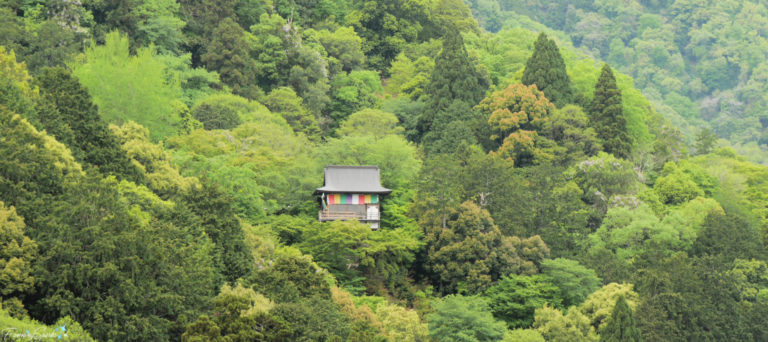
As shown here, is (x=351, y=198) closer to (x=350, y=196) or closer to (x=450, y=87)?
(x=350, y=196)

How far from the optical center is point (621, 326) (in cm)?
4856

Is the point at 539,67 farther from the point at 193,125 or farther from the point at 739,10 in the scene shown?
the point at 739,10

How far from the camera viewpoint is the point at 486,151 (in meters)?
70.9

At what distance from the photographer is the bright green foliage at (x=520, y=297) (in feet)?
174

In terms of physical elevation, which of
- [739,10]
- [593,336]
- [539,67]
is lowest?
[593,336]

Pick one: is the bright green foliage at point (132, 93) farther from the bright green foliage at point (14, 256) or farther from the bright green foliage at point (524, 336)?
the bright green foliage at point (14, 256)

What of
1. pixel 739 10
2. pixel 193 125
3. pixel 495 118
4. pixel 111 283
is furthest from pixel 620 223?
pixel 739 10

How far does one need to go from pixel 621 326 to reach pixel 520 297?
6.38 meters

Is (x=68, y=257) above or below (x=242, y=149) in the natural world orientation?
below

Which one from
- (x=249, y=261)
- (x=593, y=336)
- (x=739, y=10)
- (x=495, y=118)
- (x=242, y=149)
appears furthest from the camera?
(x=739, y=10)

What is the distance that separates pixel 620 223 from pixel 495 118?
12.3 metres

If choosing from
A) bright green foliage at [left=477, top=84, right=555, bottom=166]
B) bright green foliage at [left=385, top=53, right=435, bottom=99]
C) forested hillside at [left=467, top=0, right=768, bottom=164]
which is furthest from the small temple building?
forested hillside at [left=467, top=0, right=768, bottom=164]

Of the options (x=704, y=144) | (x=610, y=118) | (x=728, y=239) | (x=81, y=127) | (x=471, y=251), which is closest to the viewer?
(x=81, y=127)


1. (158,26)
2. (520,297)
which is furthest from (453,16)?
(520,297)
